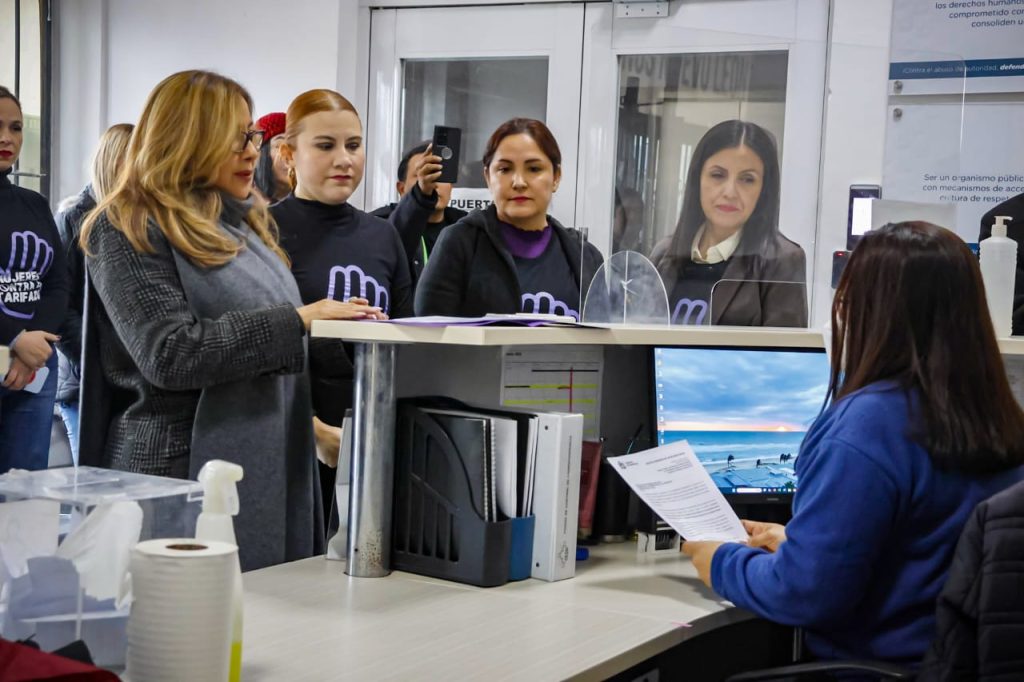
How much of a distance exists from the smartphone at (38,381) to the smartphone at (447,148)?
4.30 ft

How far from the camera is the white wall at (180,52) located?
4.63m

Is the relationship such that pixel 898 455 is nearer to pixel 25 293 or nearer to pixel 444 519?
pixel 444 519

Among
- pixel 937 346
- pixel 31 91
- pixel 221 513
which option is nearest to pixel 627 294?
pixel 937 346

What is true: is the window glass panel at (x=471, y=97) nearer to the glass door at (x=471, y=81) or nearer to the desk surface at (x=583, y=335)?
the glass door at (x=471, y=81)

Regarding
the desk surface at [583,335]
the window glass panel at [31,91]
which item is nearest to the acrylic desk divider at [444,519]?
the desk surface at [583,335]

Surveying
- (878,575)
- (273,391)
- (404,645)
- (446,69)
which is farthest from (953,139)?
(446,69)

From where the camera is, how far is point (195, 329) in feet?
6.31

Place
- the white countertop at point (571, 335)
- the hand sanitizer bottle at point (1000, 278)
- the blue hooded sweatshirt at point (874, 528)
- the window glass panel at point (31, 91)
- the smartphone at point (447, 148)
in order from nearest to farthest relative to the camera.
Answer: the blue hooded sweatshirt at point (874, 528)
the white countertop at point (571, 335)
the hand sanitizer bottle at point (1000, 278)
the smartphone at point (447, 148)
the window glass panel at point (31, 91)

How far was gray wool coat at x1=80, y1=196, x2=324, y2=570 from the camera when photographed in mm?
1922

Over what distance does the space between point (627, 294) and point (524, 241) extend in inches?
18.0

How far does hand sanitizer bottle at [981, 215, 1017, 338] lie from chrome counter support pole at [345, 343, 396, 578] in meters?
1.12

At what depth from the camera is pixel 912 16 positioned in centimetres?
366

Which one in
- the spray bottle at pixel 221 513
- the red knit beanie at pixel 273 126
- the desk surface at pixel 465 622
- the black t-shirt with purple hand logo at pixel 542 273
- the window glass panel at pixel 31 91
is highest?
the window glass panel at pixel 31 91

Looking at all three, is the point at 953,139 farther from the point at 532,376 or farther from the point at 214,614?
the point at 214,614
